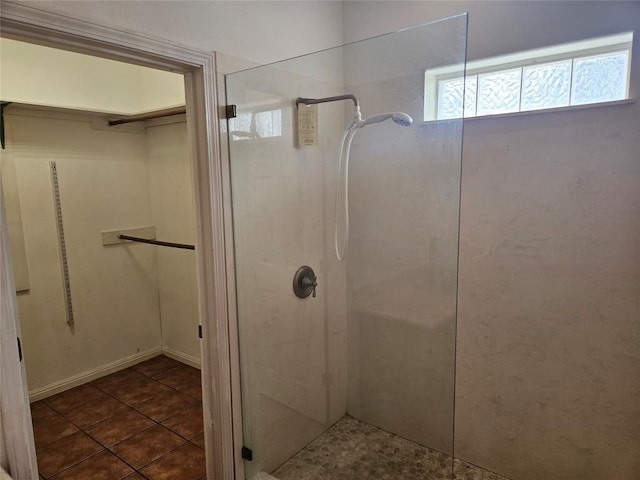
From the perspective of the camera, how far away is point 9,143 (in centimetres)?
262

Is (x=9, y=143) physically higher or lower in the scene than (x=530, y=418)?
higher

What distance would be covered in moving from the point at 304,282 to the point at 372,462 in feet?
3.35

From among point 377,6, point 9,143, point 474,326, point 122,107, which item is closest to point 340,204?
point 474,326

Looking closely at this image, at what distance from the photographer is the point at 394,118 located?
6.47 ft

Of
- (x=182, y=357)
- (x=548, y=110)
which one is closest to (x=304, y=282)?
(x=548, y=110)

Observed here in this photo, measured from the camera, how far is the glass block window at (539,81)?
5.57ft

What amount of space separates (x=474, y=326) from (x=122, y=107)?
2856 millimetres

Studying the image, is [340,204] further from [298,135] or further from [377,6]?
[377,6]

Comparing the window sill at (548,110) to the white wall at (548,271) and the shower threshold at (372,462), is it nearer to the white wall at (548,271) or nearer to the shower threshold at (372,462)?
the white wall at (548,271)

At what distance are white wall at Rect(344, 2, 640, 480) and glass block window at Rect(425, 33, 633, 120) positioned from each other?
6cm

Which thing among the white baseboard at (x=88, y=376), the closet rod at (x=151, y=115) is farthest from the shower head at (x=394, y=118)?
the white baseboard at (x=88, y=376)

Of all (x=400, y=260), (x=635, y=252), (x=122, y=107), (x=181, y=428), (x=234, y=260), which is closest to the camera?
(x=635, y=252)

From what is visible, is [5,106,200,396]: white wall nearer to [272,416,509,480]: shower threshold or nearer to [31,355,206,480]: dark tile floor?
[31,355,206,480]: dark tile floor

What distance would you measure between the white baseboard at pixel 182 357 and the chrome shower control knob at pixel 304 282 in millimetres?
1590
